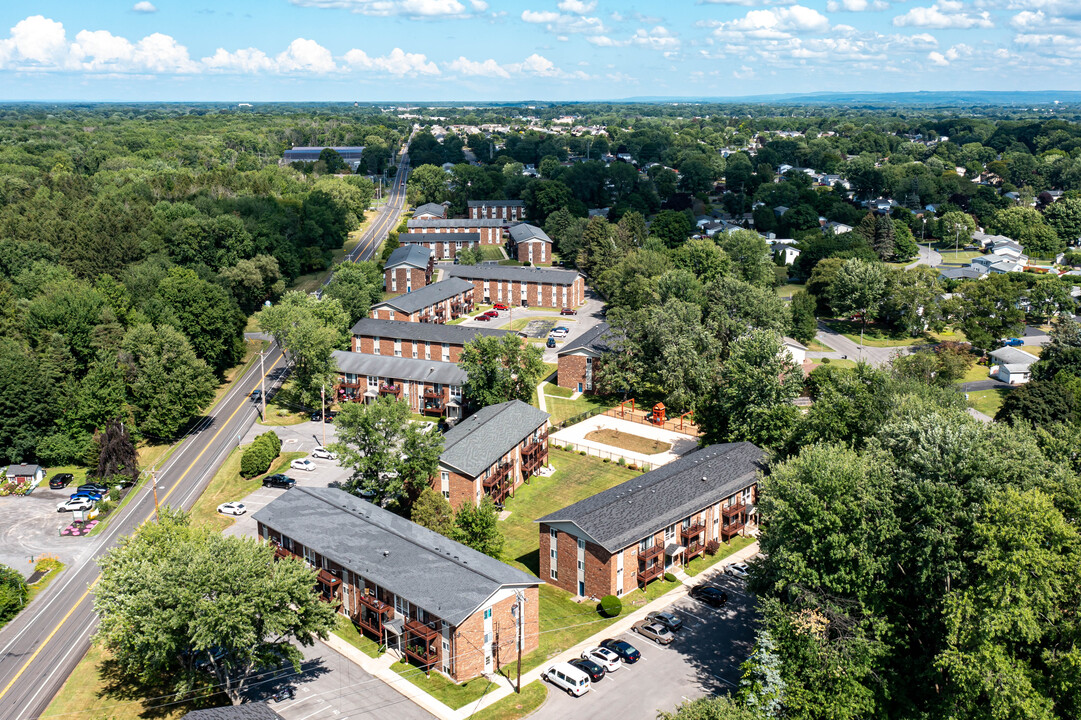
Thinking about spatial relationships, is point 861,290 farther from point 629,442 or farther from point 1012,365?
point 629,442

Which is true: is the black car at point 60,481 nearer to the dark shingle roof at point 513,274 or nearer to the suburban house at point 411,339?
the suburban house at point 411,339

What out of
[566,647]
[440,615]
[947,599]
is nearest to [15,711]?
[440,615]

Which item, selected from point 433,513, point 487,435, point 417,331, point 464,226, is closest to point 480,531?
point 433,513

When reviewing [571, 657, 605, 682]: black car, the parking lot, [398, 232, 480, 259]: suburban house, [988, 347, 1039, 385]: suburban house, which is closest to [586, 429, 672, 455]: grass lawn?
the parking lot

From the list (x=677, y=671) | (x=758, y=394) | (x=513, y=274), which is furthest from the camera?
(x=513, y=274)

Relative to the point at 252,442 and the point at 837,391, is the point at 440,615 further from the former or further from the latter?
the point at 252,442

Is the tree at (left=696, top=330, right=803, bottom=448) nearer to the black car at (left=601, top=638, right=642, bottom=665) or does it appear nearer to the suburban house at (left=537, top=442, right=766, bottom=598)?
the suburban house at (left=537, top=442, right=766, bottom=598)
